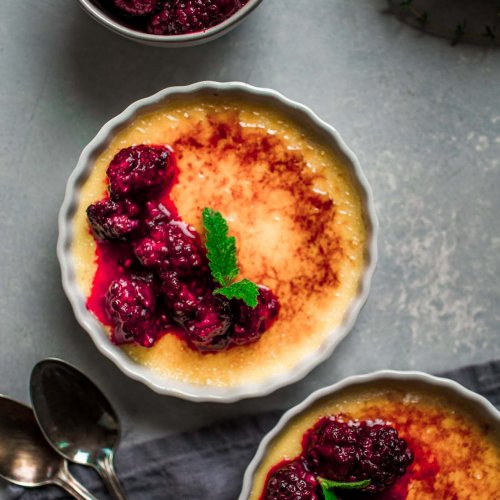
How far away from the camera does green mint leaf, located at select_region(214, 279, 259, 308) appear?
203cm

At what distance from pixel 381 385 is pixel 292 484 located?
14.0 inches

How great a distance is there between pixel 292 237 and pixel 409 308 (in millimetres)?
412

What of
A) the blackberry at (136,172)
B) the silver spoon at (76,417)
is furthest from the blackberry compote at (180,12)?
the silver spoon at (76,417)

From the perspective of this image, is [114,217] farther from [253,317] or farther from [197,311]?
[253,317]

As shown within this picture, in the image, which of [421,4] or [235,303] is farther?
[421,4]

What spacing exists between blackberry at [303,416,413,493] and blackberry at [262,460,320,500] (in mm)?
38

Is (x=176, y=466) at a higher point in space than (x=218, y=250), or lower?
lower

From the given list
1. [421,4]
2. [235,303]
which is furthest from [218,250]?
[421,4]

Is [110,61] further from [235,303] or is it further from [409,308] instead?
[409,308]

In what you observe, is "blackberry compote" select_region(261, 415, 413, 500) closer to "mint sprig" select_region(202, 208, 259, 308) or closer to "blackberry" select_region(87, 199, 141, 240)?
"mint sprig" select_region(202, 208, 259, 308)

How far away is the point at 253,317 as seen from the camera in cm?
209

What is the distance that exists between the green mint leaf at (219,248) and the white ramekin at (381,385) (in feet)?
1.25

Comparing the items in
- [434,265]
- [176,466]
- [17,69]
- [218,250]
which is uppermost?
[17,69]

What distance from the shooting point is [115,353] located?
216 cm
